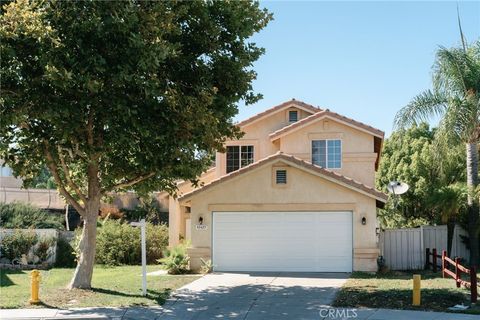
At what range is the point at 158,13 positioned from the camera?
13641mm

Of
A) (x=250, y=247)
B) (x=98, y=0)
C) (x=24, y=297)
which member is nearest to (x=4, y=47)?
(x=98, y=0)

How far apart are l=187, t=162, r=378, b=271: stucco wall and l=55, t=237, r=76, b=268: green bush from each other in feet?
20.4

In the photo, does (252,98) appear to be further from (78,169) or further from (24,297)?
(24,297)

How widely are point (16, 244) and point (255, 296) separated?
12.0m

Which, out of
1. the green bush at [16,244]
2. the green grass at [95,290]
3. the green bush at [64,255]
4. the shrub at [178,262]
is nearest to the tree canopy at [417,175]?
the shrub at [178,262]

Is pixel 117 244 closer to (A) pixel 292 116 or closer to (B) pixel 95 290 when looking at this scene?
(B) pixel 95 290

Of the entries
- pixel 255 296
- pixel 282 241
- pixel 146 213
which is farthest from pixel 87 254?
pixel 146 213

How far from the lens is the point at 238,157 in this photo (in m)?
26.1

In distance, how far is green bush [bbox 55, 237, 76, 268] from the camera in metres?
24.2

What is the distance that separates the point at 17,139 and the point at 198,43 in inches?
214

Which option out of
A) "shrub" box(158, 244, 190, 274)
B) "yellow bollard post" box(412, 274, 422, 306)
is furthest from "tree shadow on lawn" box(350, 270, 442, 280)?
"shrub" box(158, 244, 190, 274)

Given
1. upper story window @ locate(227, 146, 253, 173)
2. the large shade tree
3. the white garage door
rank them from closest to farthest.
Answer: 1. the large shade tree
2. the white garage door
3. upper story window @ locate(227, 146, 253, 173)

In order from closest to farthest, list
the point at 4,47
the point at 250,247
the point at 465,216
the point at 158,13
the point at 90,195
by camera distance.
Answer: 1. the point at 4,47
2. the point at 158,13
3. the point at 90,195
4. the point at 250,247
5. the point at 465,216

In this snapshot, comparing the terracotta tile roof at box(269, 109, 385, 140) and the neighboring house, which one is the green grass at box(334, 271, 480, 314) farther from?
the terracotta tile roof at box(269, 109, 385, 140)
